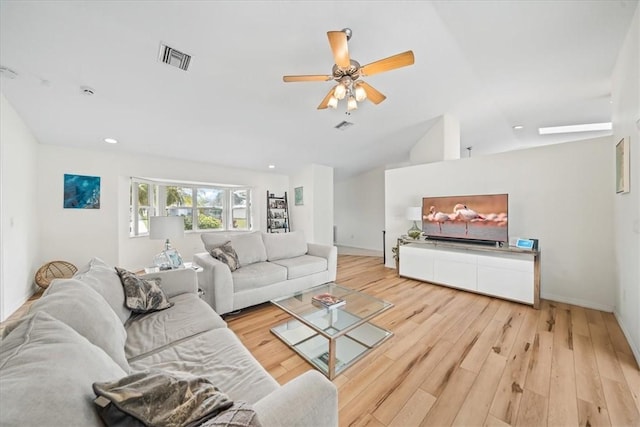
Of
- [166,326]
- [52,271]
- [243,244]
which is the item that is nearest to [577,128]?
[243,244]

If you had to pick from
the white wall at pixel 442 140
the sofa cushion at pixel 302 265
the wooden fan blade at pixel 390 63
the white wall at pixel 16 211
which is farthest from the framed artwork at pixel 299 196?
the white wall at pixel 16 211

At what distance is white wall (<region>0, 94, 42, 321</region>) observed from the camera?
8.39 feet

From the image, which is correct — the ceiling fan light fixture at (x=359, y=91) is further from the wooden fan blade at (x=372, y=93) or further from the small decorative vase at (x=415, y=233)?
the small decorative vase at (x=415, y=233)

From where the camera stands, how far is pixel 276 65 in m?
2.51

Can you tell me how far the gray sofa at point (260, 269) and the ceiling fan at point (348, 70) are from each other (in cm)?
205

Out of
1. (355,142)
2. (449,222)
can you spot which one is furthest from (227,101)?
(449,222)

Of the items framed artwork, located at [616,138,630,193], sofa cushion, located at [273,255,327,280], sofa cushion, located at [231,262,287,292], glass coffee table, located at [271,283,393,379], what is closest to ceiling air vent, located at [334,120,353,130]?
sofa cushion, located at [273,255,327,280]

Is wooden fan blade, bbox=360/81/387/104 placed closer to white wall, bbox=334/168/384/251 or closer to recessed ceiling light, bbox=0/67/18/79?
recessed ceiling light, bbox=0/67/18/79

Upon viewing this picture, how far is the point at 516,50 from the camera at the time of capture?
2424 millimetres

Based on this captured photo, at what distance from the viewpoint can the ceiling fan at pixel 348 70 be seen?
181 cm

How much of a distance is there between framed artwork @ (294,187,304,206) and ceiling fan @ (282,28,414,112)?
342cm

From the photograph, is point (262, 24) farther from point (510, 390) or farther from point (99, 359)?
point (510, 390)

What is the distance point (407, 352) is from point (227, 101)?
11.4 feet

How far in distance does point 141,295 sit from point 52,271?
333 cm
